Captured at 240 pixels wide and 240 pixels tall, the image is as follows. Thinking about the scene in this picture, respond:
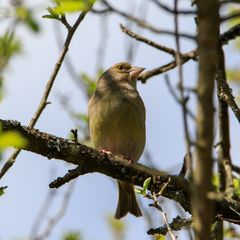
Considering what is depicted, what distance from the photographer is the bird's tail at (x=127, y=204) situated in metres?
6.84

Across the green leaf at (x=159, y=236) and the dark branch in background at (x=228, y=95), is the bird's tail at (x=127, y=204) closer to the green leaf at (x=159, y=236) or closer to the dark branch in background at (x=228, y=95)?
the dark branch in background at (x=228, y=95)

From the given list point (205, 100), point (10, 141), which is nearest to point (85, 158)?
point (10, 141)

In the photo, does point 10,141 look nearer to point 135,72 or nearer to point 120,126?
point 120,126

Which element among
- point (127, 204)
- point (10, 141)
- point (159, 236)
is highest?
point (127, 204)

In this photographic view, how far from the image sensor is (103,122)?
22.0 feet

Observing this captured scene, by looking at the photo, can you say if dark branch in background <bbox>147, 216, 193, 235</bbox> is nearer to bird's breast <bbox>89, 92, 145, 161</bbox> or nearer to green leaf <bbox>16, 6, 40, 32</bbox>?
green leaf <bbox>16, 6, 40, 32</bbox>

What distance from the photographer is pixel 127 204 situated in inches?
276

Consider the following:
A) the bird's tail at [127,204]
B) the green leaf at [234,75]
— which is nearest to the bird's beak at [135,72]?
the green leaf at [234,75]

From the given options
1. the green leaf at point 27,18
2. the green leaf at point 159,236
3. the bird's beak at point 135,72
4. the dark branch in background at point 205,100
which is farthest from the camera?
the bird's beak at point 135,72

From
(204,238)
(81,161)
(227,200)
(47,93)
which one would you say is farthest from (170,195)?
(204,238)

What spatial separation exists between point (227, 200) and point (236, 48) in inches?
108

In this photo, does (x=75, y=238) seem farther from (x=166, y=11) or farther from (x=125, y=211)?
(x=166, y=11)

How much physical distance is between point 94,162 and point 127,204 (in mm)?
2796

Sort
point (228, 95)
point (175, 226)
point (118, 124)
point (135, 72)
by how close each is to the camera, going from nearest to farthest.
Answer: point (175, 226) < point (228, 95) < point (118, 124) < point (135, 72)
